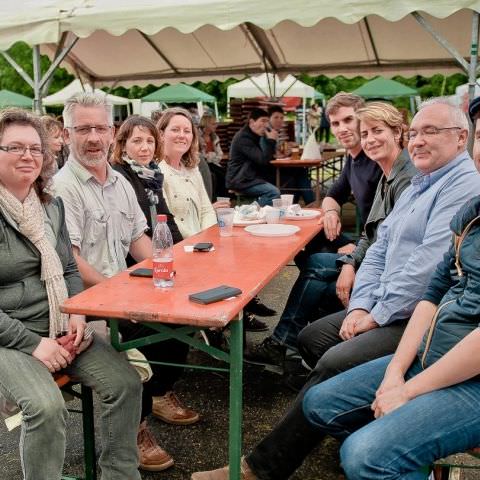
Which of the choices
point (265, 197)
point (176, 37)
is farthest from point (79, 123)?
point (176, 37)

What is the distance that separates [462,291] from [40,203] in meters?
1.69

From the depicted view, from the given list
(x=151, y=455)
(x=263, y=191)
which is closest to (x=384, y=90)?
(x=263, y=191)

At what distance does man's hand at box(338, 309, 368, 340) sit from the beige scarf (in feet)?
3.95

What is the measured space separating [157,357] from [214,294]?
82 centimetres

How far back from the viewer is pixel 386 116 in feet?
10.7

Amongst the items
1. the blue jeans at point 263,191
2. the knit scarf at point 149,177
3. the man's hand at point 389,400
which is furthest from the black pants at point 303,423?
the blue jeans at point 263,191

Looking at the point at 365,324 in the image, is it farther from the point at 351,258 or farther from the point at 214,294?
the point at 351,258

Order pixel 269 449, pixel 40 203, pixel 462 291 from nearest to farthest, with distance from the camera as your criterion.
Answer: pixel 462 291 → pixel 269 449 → pixel 40 203

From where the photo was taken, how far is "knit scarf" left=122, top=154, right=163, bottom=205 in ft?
11.7

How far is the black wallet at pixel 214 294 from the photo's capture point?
2.18 meters

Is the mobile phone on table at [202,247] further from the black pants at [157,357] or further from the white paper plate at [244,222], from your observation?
the white paper plate at [244,222]

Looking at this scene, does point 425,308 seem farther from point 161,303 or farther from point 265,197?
point 265,197

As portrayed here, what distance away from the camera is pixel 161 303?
7.19 feet

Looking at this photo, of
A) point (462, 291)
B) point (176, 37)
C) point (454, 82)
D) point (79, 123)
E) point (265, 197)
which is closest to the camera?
point (462, 291)
